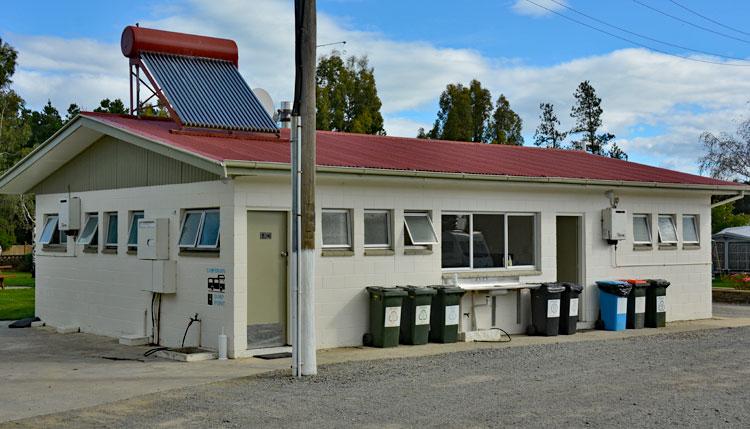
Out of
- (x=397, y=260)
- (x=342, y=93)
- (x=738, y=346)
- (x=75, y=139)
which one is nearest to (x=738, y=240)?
(x=342, y=93)

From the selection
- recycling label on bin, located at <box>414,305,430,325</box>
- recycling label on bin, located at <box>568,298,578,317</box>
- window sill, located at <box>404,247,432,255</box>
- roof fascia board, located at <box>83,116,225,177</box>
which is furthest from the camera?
recycling label on bin, located at <box>568,298,578,317</box>

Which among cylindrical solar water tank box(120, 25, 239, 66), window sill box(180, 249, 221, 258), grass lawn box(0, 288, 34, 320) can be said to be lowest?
grass lawn box(0, 288, 34, 320)

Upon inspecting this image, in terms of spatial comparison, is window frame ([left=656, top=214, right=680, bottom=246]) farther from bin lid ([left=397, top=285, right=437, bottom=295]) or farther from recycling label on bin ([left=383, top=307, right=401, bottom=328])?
recycling label on bin ([left=383, top=307, right=401, bottom=328])

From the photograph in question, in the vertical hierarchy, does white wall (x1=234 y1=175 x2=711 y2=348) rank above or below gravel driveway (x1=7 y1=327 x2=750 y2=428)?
above

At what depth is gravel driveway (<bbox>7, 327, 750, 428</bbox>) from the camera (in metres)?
8.95

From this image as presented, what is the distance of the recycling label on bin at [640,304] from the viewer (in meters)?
18.2

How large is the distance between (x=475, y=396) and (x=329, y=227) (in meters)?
5.41

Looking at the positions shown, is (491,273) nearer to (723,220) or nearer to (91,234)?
(91,234)

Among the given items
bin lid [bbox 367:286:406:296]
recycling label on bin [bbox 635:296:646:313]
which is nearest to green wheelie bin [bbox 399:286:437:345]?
bin lid [bbox 367:286:406:296]

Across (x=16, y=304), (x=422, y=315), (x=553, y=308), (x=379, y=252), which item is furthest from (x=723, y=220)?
(x=16, y=304)

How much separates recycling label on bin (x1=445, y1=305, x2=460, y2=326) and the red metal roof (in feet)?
8.11

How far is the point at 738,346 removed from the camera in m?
15.0

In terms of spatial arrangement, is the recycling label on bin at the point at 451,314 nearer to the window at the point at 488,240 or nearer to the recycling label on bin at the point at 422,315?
the recycling label on bin at the point at 422,315

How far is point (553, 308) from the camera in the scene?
1692cm
